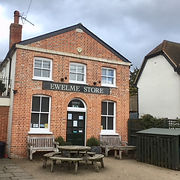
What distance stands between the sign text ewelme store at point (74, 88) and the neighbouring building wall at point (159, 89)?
673 cm

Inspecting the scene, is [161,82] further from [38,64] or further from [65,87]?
[38,64]

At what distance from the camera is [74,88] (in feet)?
44.9

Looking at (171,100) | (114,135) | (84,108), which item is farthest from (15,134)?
(171,100)

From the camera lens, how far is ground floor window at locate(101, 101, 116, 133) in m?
14.5

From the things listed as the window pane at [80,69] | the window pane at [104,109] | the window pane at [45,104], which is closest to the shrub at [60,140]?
the window pane at [45,104]

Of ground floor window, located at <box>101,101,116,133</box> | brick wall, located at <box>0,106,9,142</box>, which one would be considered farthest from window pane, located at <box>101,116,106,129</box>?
brick wall, located at <box>0,106,9,142</box>

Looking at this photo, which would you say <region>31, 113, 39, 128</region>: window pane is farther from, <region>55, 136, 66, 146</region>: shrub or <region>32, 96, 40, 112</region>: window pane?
<region>55, 136, 66, 146</region>: shrub

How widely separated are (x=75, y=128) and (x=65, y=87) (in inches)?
97.1

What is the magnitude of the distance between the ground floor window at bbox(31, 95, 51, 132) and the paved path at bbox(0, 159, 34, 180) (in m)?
2.86

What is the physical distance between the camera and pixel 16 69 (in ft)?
40.7

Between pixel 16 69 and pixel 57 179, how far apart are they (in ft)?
22.2

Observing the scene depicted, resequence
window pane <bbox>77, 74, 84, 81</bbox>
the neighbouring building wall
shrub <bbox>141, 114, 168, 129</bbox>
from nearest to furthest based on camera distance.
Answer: shrub <bbox>141, 114, 168, 129</bbox> < window pane <bbox>77, 74, 84, 81</bbox> < the neighbouring building wall

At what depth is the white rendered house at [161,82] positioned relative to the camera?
60.8 ft

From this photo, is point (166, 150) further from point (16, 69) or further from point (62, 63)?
point (16, 69)
